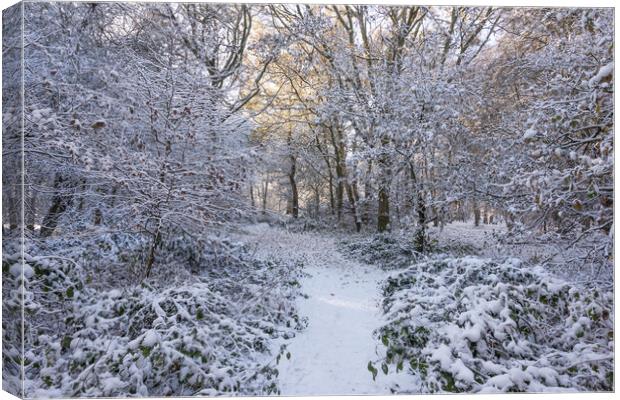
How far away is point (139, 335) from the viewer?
3119mm

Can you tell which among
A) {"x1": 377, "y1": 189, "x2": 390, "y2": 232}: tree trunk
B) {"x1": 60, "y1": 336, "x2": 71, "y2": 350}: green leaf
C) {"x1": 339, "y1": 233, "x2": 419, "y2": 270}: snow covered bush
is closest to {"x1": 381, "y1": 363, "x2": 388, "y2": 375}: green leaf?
{"x1": 339, "y1": 233, "x2": 419, "y2": 270}: snow covered bush

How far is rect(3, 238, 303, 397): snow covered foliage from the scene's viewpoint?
293 centimetres

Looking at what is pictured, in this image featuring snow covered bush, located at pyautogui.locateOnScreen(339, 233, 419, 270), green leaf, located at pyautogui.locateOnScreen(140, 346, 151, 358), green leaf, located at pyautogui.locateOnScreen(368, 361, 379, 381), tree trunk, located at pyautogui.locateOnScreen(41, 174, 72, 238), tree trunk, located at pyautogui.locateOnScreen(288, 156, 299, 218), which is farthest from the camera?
tree trunk, located at pyautogui.locateOnScreen(288, 156, 299, 218)

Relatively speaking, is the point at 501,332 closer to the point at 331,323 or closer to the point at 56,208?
the point at 331,323

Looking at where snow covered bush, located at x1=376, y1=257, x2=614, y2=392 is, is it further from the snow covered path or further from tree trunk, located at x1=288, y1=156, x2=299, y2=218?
tree trunk, located at x1=288, y1=156, x2=299, y2=218

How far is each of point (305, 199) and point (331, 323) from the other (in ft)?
4.47

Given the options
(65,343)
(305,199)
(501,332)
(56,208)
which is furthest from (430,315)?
(56,208)

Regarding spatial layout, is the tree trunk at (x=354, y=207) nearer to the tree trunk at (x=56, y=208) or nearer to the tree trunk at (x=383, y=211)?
the tree trunk at (x=383, y=211)

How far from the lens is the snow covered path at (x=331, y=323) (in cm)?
312

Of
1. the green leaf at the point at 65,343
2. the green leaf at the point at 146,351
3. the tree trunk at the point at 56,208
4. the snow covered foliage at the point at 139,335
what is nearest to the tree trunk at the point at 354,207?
the snow covered foliage at the point at 139,335

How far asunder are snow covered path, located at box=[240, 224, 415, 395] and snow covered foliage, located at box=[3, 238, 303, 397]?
174 millimetres

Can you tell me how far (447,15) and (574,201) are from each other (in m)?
2.22

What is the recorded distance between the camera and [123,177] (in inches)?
139

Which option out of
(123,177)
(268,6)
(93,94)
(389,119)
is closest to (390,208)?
(389,119)
